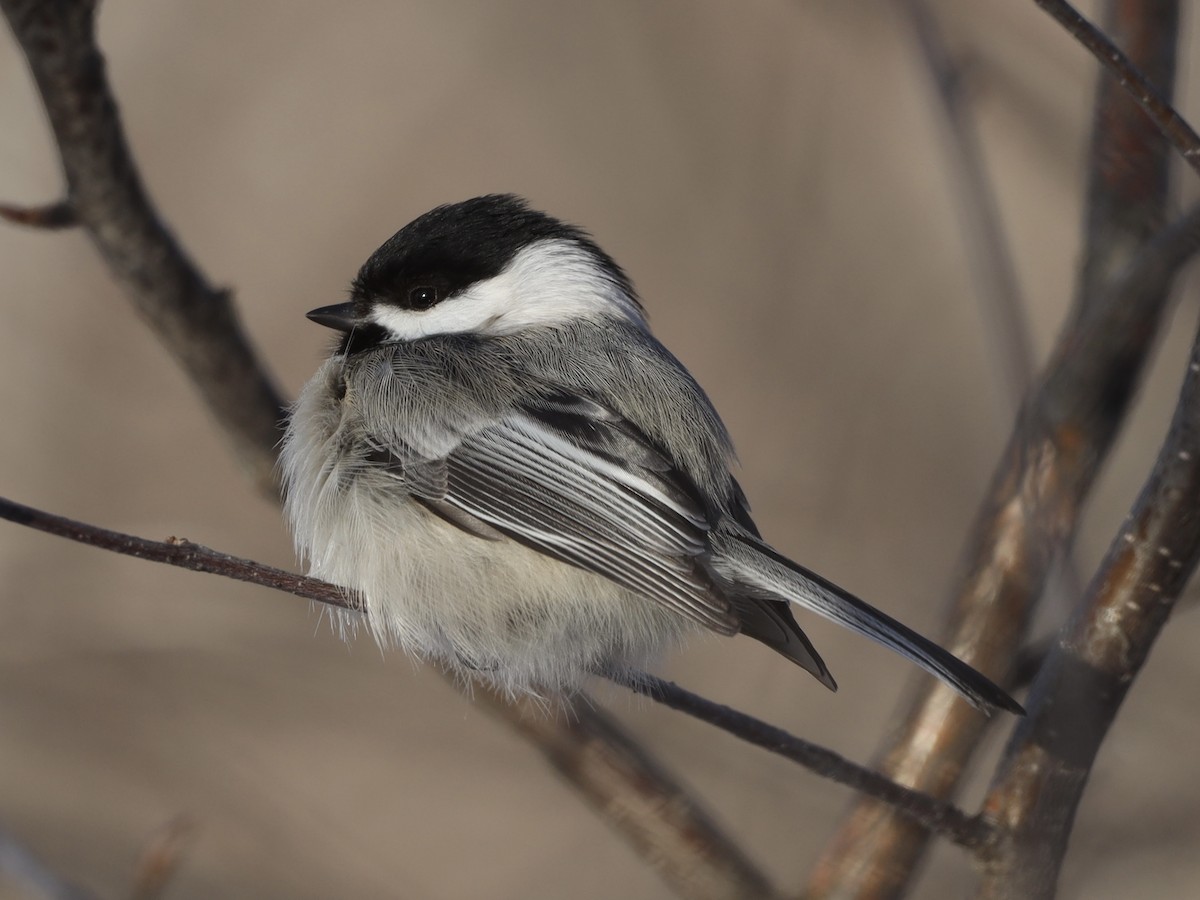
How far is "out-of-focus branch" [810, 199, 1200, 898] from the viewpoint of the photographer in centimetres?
167

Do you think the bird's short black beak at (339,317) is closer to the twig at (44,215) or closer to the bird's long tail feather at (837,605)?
the twig at (44,215)

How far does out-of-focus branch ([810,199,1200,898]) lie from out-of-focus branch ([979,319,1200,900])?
0.26 meters

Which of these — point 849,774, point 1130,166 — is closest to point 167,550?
point 849,774

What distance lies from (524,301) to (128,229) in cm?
70

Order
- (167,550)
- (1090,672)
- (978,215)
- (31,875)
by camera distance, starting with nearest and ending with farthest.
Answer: (167,550)
(1090,672)
(31,875)
(978,215)

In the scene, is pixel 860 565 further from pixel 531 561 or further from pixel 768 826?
pixel 531 561

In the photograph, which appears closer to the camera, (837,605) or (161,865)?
(837,605)

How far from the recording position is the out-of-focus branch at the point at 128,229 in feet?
5.07

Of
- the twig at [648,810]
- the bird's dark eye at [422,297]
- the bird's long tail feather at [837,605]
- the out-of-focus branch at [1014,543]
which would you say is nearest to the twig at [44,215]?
the bird's dark eye at [422,297]

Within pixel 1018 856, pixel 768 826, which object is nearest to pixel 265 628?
pixel 768 826

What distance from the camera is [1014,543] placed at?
1.84m

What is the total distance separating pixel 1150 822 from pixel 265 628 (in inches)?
69.2

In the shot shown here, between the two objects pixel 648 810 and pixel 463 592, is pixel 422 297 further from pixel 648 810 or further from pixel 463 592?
pixel 648 810

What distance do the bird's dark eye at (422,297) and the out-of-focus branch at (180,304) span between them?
301 millimetres
